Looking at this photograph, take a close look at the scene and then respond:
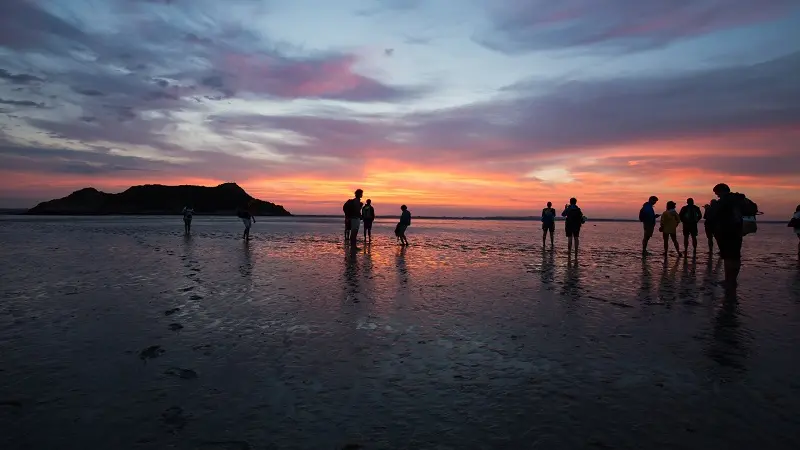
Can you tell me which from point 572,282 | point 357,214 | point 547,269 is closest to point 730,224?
point 572,282

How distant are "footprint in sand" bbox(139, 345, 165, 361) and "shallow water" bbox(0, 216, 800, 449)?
37 mm

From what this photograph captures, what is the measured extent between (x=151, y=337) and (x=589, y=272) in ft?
41.2

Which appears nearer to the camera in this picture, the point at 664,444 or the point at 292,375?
the point at 664,444

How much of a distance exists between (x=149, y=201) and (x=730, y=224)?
183048 mm

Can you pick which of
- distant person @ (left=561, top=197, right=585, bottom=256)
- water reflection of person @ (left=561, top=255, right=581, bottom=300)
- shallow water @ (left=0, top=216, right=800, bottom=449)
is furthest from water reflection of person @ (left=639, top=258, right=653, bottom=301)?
distant person @ (left=561, top=197, right=585, bottom=256)

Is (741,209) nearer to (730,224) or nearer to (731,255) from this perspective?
(730,224)

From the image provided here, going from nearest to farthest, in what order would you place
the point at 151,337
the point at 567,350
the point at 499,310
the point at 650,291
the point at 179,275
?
1. the point at 567,350
2. the point at 151,337
3. the point at 499,310
4. the point at 650,291
5. the point at 179,275

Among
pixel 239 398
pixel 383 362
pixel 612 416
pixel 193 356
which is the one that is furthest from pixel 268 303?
pixel 612 416

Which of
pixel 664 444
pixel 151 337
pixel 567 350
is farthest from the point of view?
pixel 151 337

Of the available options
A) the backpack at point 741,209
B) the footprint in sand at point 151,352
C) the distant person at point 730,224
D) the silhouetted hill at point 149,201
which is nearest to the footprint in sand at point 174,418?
the footprint in sand at point 151,352

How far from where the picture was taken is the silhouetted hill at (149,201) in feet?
534

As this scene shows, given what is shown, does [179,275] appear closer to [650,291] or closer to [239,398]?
[239,398]

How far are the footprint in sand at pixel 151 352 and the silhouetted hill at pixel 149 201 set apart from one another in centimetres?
16281

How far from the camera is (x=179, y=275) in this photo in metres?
12.8
